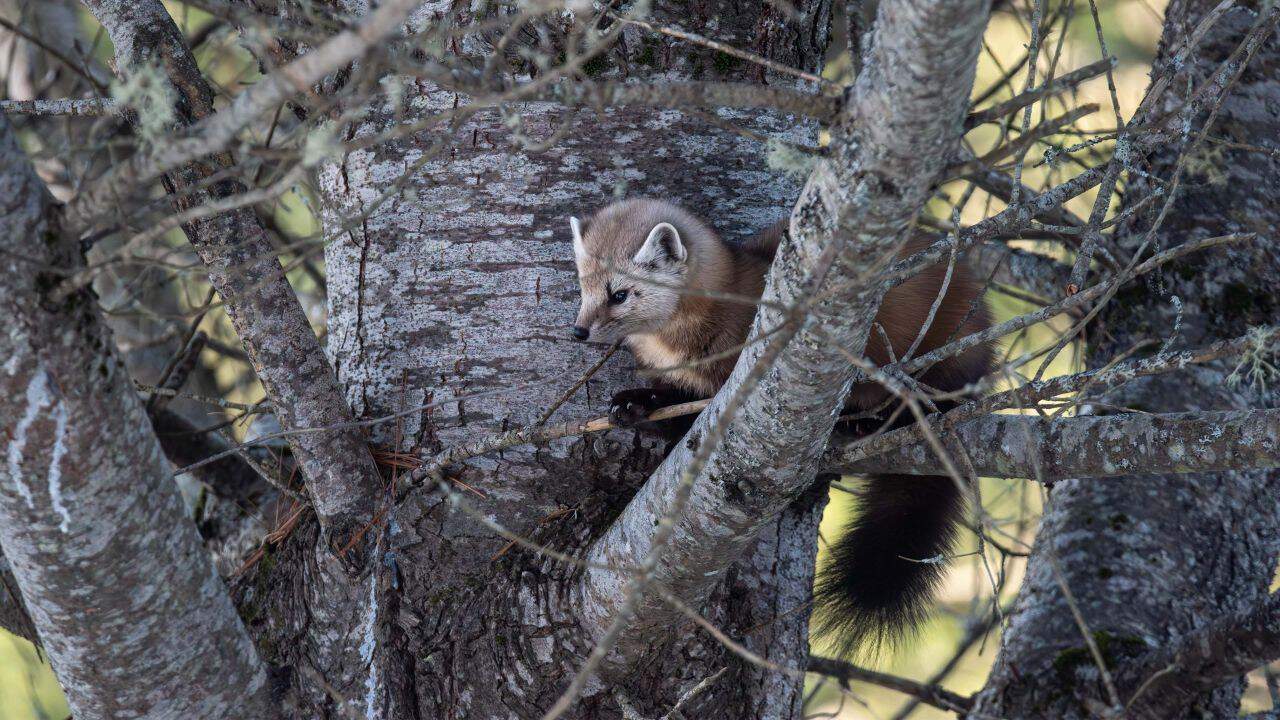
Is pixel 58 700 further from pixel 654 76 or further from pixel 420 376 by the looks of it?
pixel 654 76

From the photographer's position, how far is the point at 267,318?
88.0 inches

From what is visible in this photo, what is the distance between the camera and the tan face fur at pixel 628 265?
2.70 metres

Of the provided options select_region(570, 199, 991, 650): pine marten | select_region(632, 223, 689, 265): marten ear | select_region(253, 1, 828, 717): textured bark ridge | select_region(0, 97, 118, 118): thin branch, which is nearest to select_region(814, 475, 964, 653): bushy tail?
select_region(570, 199, 991, 650): pine marten

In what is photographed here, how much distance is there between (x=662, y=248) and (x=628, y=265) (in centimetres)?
12

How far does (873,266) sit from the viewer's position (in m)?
1.46

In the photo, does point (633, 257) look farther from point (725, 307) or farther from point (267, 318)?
point (267, 318)

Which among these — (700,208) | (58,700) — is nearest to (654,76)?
(700,208)

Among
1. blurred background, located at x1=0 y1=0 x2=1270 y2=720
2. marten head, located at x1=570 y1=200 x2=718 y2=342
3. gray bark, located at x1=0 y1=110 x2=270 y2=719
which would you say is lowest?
gray bark, located at x1=0 y1=110 x2=270 y2=719

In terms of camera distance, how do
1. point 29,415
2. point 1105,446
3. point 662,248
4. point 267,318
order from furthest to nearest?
point 662,248, point 267,318, point 1105,446, point 29,415

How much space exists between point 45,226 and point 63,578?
0.56 metres

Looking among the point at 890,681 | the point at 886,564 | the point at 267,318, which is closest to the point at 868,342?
the point at 886,564

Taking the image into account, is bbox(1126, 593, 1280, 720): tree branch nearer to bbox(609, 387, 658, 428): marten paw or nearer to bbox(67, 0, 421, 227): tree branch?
bbox(609, 387, 658, 428): marten paw

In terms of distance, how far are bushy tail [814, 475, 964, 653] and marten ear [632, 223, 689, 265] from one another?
37.7 inches

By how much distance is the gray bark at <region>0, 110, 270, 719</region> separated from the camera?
4.88ft
